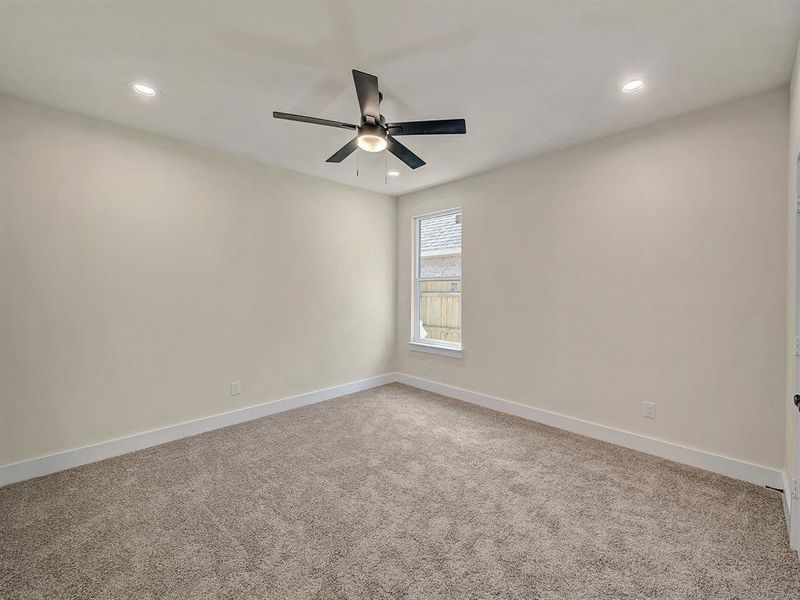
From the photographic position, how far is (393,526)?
2.04 metres

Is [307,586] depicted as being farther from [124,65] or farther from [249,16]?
[124,65]

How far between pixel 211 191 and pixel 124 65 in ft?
4.45

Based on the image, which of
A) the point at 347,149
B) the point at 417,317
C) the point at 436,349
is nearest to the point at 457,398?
the point at 436,349

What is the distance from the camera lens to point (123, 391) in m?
2.99

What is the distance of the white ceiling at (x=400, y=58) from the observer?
1.75 metres

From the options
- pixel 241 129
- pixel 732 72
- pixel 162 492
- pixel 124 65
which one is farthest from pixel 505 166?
pixel 162 492

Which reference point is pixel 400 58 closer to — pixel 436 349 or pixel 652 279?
pixel 652 279

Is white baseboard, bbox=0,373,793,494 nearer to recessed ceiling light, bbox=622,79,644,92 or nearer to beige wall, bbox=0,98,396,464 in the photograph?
beige wall, bbox=0,98,396,464

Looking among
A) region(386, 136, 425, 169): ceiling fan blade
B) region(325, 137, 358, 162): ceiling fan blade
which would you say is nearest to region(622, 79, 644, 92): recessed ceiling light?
region(386, 136, 425, 169): ceiling fan blade

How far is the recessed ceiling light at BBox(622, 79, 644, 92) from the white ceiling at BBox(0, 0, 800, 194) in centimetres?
6

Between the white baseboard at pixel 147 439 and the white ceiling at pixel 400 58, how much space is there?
8.33 ft

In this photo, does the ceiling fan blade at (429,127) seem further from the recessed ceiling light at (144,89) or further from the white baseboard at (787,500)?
the white baseboard at (787,500)

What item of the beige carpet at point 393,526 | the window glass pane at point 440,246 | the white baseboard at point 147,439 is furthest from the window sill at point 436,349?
the beige carpet at point 393,526

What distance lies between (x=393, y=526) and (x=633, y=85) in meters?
3.07
